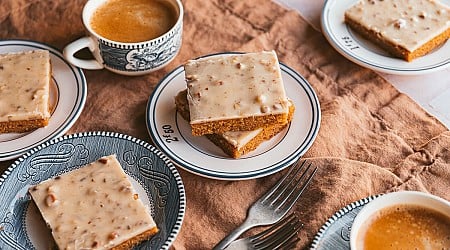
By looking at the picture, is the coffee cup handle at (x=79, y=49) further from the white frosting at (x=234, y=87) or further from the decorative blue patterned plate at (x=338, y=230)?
the decorative blue patterned plate at (x=338, y=230)

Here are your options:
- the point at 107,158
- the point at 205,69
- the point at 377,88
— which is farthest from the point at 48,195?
the point at 377,88

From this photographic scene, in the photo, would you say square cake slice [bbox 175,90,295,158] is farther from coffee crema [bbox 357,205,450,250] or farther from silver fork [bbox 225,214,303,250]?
coffee crema [bbox 357,205,450,250]

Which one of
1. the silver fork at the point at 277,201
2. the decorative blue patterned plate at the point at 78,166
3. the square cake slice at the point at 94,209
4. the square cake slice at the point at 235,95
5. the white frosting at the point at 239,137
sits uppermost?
the square cake slice at the point at 235,95

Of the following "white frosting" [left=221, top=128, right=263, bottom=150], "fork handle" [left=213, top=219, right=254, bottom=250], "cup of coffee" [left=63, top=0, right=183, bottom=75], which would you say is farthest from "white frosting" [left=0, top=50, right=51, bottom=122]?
"fork handle" [left=213, top=219, right=254, bottom=250]

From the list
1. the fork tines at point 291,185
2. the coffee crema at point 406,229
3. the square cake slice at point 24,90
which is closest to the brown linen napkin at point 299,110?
the fork tines at point 291,185

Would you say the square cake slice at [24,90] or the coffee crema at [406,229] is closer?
the coffee crema at [406,229]

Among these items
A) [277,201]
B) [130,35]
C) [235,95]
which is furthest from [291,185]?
[130,35]

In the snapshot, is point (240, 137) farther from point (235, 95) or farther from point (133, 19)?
point (133, 19)

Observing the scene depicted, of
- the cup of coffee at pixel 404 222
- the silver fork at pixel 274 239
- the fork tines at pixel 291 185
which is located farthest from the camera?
the fork tines at pixel 291 185
